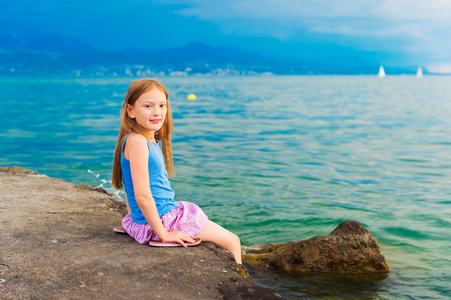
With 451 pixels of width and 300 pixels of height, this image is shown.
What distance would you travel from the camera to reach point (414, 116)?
28453 mm

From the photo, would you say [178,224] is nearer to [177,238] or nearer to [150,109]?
[177,238]

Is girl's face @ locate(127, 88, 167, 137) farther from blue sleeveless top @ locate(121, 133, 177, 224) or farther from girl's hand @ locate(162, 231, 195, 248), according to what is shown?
girl's hand @ locate(162, 231, 195, 248)

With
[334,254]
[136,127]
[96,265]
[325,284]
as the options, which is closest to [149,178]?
[136,127]

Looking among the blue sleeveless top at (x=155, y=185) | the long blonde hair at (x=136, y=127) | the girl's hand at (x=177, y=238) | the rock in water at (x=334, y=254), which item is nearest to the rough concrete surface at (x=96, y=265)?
the girl's hand at (x=177, y=238)

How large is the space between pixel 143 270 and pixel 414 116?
28.2 metres

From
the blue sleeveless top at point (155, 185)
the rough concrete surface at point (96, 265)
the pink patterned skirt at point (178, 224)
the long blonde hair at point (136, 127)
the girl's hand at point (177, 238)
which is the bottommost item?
the rough concrete surface at point (96, 265)

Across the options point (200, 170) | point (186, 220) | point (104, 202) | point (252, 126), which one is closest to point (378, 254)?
point (186, 220)

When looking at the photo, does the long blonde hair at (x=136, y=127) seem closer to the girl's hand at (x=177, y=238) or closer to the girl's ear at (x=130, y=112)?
the girl's ear at (x=130, y=112)

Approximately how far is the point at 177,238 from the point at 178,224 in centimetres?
13

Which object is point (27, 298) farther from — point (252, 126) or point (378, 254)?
point (252, 126)

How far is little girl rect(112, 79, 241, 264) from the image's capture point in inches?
144

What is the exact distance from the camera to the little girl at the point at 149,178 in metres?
3.65

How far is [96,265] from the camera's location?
333 centimetres

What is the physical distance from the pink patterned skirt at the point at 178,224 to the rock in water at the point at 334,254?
139cm
